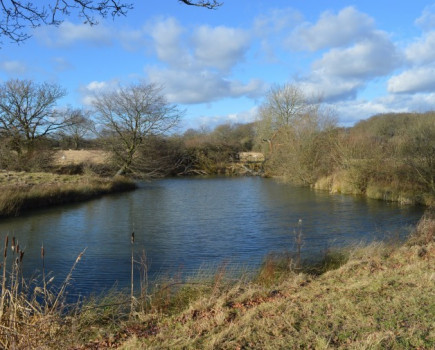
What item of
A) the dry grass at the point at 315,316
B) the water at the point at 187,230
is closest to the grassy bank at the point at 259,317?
the dry grass at the point at 315,316

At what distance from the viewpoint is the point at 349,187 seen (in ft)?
76.6

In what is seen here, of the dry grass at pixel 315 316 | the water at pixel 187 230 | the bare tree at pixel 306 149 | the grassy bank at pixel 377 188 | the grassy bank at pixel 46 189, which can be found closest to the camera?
the dry grass at pixel 315 316

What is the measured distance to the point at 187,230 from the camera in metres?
13.6

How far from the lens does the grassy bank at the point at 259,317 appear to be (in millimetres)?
3898

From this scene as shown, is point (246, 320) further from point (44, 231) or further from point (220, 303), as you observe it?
point (44, 231)

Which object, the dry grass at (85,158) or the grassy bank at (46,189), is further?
the dry grass at (85,158)

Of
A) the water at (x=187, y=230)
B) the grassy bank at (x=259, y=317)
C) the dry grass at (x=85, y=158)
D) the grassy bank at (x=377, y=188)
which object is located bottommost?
the water at (x=187, y=230)

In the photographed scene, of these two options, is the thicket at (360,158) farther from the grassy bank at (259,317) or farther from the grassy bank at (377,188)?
the grassy bank at (259,317)

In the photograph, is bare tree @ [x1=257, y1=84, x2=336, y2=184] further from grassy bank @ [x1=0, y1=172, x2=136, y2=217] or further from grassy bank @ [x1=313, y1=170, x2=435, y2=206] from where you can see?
grassy bank @ [x1=0, y1=172, x2=136, y2=217]

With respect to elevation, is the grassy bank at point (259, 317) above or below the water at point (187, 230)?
above

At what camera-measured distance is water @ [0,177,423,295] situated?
9484 mm

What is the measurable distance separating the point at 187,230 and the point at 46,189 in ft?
32.3

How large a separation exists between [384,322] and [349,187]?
20075 millimetres

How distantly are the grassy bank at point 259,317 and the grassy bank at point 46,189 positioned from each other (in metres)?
12.5
